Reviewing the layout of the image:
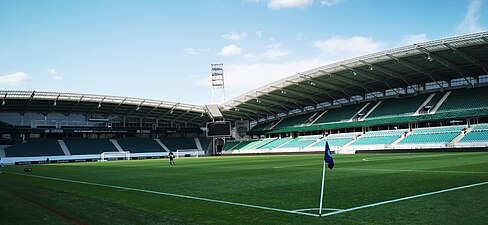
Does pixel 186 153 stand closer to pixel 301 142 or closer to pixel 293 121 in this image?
pixel 293 121

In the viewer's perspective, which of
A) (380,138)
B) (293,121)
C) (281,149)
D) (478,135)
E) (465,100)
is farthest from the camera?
(293,121)

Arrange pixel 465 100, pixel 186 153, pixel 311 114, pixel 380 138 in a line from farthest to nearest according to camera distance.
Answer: pixel 186 153
pixel 311 114
pixel 380 138
pixel 465 100

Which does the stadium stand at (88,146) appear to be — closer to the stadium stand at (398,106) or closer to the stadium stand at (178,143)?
the stadium stand at (178,143)

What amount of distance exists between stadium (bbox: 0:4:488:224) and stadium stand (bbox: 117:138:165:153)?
0.42m

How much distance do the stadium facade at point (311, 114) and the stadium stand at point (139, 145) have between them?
22 cm

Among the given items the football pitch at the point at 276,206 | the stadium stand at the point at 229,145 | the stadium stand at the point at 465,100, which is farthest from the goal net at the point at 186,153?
the football pitch at the point at 276,206

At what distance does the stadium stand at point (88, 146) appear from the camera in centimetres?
7331

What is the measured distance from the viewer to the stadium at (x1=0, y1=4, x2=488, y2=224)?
8805 mm

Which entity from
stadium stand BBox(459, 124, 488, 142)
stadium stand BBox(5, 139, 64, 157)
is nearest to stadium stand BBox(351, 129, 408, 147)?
stadium stand BBox(459, 124, 488, 142)

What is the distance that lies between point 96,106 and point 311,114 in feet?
141

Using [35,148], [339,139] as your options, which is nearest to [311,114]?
[339,139]

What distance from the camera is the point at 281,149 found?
68750mm

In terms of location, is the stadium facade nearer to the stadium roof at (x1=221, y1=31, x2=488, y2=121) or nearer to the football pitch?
the stadium roof at (x1=221, y1=31, x2=488, y2=121)

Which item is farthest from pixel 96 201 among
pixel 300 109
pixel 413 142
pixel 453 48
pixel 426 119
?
pixel 300 109
